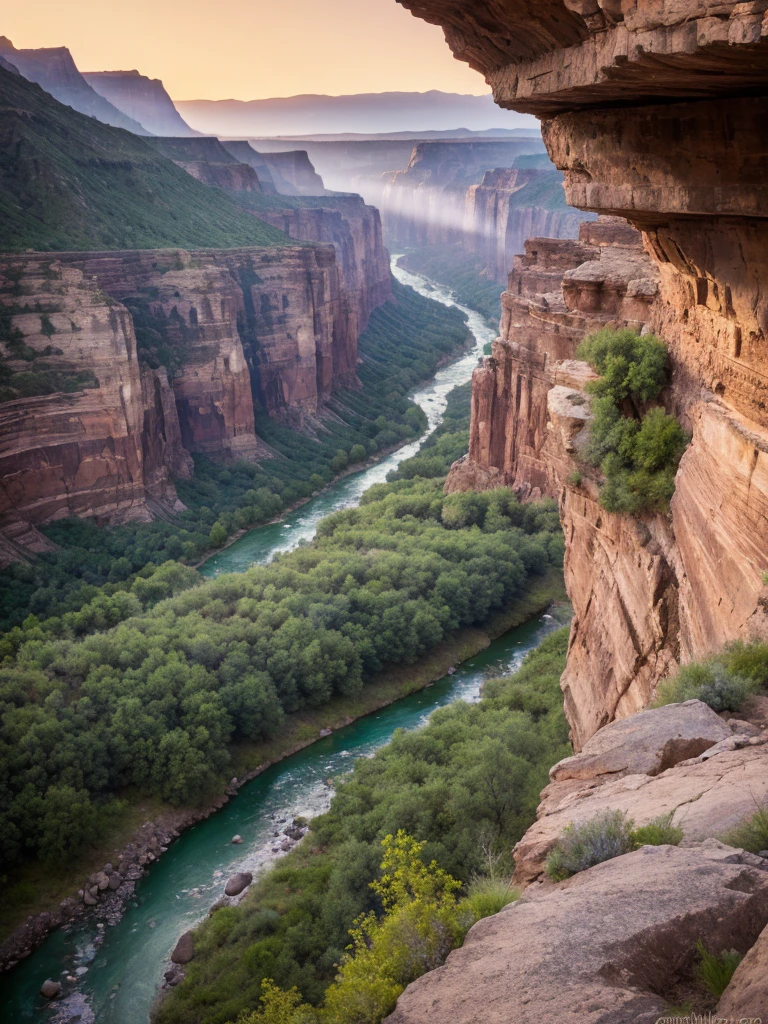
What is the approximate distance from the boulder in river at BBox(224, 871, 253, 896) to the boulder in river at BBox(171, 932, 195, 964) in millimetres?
2172

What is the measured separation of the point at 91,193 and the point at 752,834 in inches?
2954

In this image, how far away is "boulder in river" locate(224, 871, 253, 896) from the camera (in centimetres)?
2750

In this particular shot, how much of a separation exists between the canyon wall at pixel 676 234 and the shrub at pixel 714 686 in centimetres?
88

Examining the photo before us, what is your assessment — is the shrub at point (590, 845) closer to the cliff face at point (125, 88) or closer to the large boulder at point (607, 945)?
the large boulder at point (607, 945)

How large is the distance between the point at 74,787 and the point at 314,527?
1284 inches

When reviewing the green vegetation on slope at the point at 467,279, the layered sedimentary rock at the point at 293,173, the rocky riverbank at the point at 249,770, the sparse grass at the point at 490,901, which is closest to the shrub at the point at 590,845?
the sparse grass at the point at 490,901

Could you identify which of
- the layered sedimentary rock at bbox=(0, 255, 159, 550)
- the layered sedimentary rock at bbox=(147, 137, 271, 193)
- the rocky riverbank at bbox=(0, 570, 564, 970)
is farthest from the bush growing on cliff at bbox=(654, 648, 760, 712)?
the layered sedimentary rock at bbox=(147, 137, 271, 193)

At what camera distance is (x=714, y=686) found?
10719 millimetres

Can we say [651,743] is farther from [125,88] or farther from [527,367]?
[125,88]

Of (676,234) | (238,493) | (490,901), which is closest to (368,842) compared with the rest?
(490,901)

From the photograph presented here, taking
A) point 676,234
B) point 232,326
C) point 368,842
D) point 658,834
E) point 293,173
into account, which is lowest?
point 368,842

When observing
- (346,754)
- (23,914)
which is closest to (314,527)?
(346,754)

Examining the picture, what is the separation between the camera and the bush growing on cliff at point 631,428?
15.4 metres

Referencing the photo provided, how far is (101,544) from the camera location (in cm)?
5384
